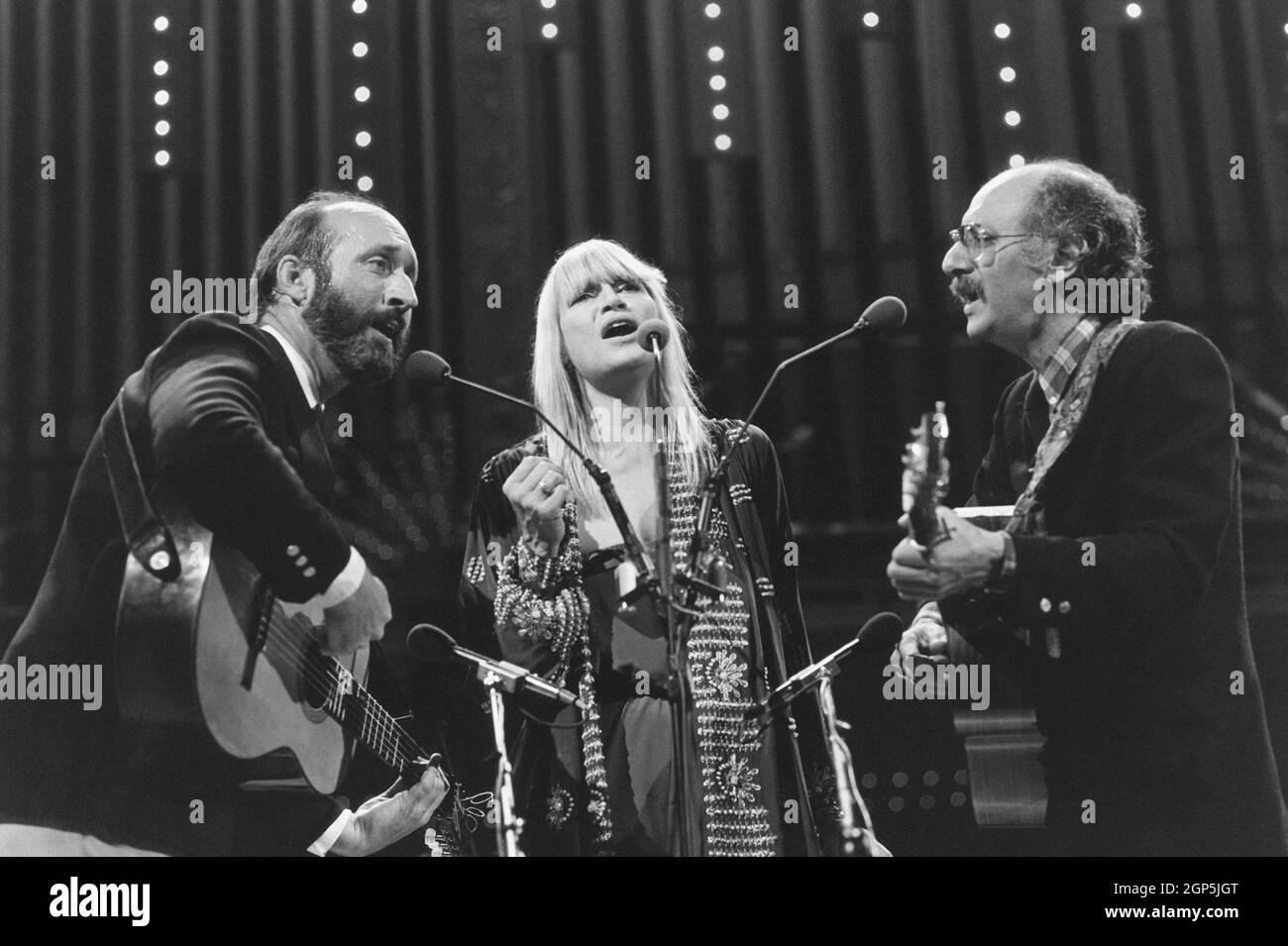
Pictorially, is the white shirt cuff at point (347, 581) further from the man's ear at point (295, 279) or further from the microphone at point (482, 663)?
the man's ear at point (295, 279)

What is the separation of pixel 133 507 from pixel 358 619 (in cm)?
64

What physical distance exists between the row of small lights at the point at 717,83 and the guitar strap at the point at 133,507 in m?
1.73

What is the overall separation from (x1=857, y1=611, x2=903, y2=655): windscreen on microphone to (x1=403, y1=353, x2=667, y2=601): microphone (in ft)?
1.73

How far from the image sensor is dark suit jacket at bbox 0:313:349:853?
3525 mm

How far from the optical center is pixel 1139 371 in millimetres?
3562

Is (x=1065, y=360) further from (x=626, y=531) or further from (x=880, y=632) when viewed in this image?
(x=626, y=531)

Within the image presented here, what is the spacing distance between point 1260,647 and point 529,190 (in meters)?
2.25

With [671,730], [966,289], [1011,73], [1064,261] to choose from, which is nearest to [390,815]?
[671,730]

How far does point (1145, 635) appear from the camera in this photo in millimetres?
3518

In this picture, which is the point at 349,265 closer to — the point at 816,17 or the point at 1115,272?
the point at 816,17

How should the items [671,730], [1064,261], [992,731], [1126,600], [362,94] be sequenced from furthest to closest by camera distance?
[362,94]
[1064,261]
[992,731]
[1126,600]
[671,730]

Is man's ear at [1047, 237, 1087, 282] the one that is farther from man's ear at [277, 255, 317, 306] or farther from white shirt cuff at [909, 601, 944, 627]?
man's ear at [277, 255, 317, 306]

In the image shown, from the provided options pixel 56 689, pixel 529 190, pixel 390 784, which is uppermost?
pixel 529 190
